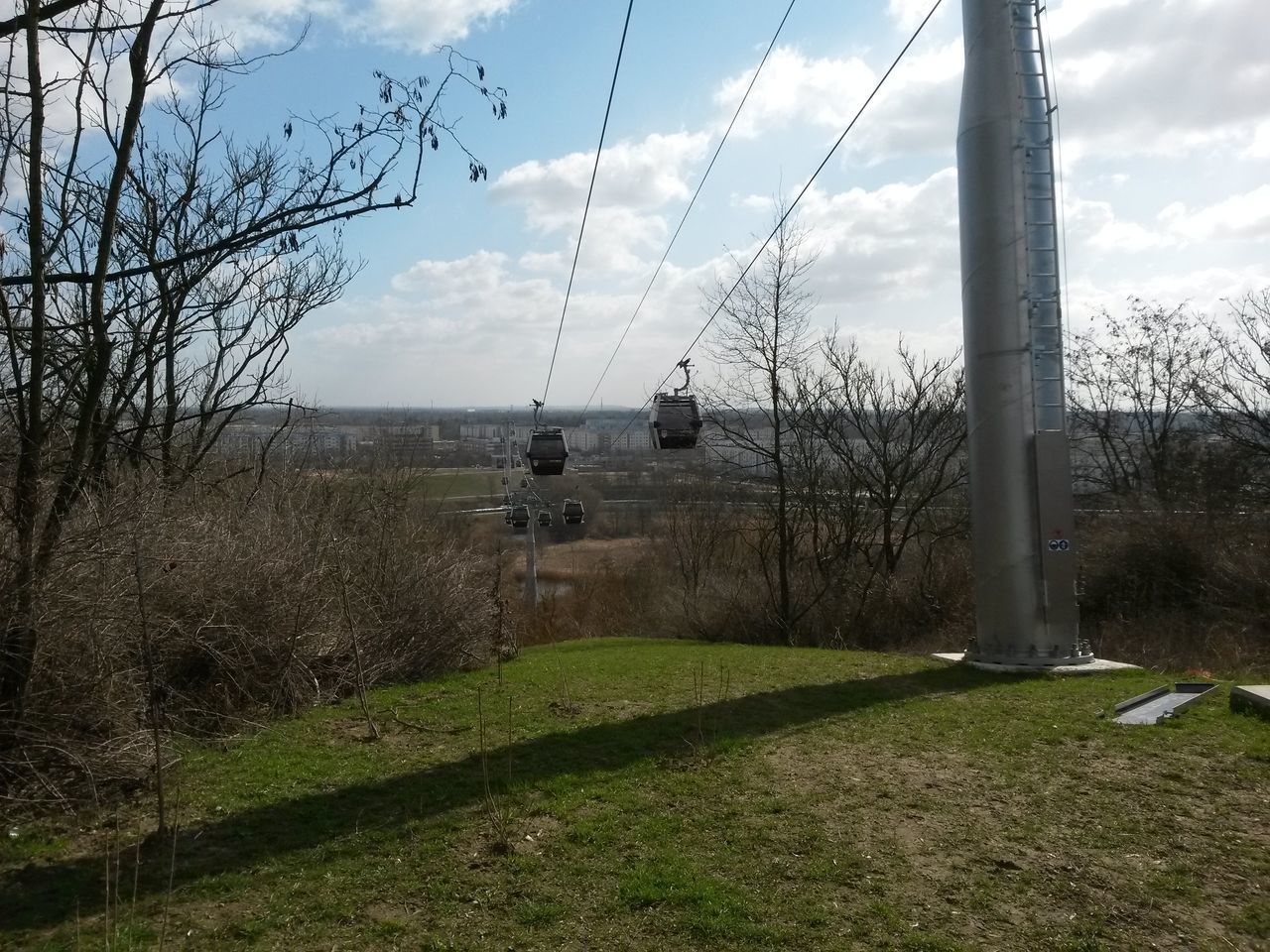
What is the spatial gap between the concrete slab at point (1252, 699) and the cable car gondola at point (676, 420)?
38.3 feet

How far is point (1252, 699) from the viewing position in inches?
333

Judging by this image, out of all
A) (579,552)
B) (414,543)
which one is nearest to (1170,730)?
(414,543)

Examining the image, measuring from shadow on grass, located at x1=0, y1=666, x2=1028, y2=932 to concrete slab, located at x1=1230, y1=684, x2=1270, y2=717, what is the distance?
104 inches

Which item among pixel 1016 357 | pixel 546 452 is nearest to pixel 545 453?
pixel 546 452

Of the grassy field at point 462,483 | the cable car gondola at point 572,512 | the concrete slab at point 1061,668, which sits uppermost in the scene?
the grassy field at point 462,483

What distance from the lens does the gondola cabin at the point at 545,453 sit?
78.2 feet

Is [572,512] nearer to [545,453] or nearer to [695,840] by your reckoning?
[545,453]

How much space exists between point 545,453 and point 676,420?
5.52 meters

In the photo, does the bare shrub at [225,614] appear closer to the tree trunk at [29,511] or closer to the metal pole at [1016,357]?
the tree trunk at [29,511]

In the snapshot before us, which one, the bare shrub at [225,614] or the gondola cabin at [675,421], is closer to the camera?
the bare shrub at [225,614]

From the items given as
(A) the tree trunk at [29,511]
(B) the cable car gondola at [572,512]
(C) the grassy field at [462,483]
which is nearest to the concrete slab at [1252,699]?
(A) the tree trunk at [29,511]

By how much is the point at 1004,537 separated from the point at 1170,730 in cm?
406

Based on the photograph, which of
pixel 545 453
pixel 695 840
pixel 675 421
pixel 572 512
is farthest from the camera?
pixel 572 512

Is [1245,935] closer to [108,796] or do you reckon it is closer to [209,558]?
[108,796]
